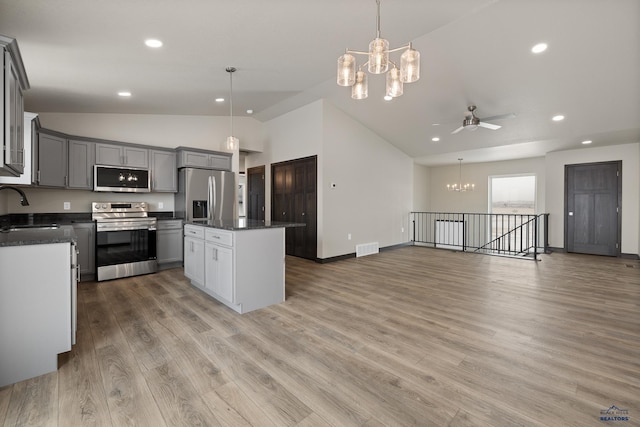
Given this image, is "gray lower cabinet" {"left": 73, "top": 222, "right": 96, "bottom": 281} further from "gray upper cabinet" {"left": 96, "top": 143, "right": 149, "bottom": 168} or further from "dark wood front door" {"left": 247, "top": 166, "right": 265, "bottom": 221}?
"dark wood front door" {"left": 247, "top": 166, "right": 265, "bottom": 221}

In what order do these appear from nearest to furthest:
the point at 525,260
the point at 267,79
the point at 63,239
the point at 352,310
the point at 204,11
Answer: the point at 63,239, the point at 204,11, the point at 352,310, the point at 267,79, the point at 525,260

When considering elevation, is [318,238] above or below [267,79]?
below

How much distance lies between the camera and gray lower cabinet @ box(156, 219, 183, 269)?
5.03 metres

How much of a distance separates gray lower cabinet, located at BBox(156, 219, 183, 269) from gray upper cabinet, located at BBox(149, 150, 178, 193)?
68 cm

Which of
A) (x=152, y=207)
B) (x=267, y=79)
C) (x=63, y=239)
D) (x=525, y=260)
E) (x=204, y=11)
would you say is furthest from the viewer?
(x=525, y=260)

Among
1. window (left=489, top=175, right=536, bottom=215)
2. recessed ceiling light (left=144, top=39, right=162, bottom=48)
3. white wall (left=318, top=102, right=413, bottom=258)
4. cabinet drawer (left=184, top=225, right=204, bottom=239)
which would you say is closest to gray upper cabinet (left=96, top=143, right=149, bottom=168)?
cabinet drawer (left=184, top=225, right=204, bottom=239)

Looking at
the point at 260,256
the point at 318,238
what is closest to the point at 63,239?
the point at 260,256

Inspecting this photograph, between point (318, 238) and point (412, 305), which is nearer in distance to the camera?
point (412, 305)

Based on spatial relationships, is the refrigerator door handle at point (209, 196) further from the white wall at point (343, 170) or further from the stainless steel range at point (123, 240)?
the white wall at point (343, 170)

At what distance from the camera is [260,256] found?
3291 millimetres

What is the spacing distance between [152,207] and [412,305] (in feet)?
16.0

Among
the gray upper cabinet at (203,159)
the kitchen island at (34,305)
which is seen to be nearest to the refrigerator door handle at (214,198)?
the gray upper cabinet at (203,159)

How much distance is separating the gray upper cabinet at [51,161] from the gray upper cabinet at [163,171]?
1.20 metres

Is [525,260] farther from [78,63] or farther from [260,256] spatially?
[78,63]
